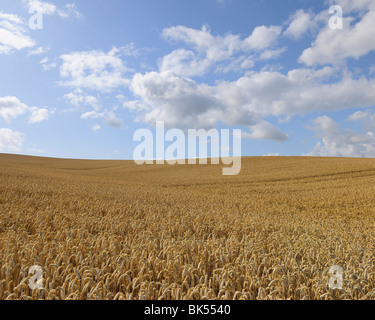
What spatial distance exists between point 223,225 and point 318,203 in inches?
443

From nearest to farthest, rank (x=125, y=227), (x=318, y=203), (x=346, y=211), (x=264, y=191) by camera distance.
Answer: (x=125, y=227) → (x=346, y=211) → (x=318, y=203) → (x=264, y=191)

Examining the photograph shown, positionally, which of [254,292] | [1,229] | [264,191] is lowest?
[254,292]

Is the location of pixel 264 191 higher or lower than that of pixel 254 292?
higher

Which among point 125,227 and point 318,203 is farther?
point 318,203

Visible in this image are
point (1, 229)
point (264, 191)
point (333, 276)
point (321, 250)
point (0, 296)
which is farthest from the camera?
point (264, 191)

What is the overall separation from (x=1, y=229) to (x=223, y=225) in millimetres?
6364

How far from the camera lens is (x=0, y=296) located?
3.44 meters

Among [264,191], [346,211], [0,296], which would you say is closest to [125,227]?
[0,296]

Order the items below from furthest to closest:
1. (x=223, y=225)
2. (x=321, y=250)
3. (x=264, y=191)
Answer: (x=264, y=191), (x=223, y=225), (x=321, y=250)
